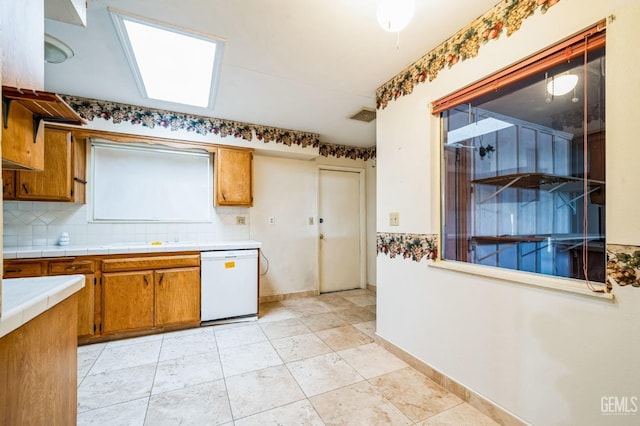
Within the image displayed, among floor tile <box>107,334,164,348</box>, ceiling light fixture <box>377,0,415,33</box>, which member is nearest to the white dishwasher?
floor tile <box>107,334,164,348</box>

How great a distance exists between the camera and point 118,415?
1.60 m

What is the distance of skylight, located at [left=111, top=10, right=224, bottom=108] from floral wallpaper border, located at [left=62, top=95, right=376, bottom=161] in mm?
367

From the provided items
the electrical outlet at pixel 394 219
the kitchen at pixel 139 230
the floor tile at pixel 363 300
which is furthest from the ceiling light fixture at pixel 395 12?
Answer: the floor tile at pixel 363 300

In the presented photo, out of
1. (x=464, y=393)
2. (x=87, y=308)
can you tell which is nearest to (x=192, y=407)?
(x=87, y=308)

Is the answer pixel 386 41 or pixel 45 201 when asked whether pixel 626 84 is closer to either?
pixel 386 41

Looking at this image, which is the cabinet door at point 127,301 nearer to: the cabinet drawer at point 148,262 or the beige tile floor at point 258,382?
the cabinet drawer at point 148,262

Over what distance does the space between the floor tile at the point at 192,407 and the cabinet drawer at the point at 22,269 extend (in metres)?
1.67

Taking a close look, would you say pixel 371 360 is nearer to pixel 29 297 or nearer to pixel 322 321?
pixel 322 321

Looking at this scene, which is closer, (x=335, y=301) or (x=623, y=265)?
(x=623, y=265)

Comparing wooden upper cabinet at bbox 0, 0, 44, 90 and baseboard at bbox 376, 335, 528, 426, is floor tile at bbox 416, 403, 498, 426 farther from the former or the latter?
wooden upper cabinet at bbox 0, 0, 44, 90

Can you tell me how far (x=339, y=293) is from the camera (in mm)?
4301

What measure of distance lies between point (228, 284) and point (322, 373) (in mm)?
1494

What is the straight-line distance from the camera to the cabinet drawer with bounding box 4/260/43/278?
7.54 ft

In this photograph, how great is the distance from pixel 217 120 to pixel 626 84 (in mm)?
3438
